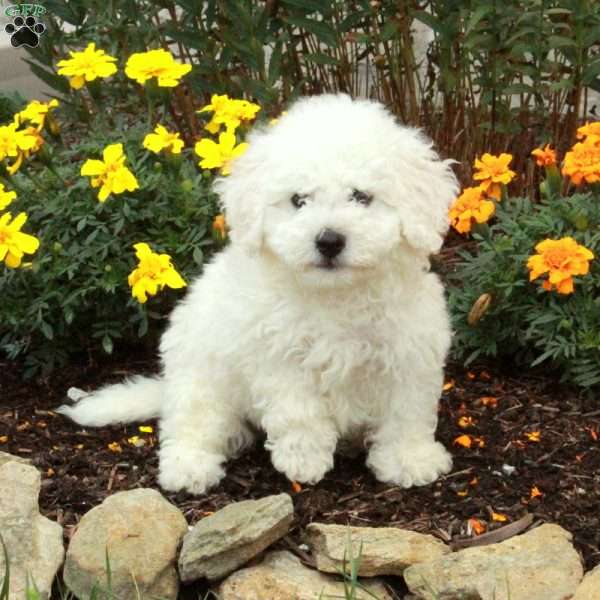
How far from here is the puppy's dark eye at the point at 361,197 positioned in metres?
3.39

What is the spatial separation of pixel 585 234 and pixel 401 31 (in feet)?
5.93

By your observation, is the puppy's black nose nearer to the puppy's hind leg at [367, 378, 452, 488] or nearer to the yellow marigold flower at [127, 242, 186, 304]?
the puppy's hind leg at [367, 378, 452, 488]

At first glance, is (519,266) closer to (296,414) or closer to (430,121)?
(296,414)

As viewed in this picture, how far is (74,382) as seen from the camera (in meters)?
4.68

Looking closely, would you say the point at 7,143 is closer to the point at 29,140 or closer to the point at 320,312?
the point at 29,140

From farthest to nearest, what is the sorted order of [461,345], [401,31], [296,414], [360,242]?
[401,31] → [461,345] → [296,414] → [360,242]

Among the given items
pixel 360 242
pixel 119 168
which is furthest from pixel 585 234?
pixel 119 168

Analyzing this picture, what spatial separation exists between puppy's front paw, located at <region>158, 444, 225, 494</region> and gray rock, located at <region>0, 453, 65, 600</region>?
1.45ft

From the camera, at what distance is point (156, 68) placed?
442 centimetres

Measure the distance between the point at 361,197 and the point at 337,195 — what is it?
0.08 meters

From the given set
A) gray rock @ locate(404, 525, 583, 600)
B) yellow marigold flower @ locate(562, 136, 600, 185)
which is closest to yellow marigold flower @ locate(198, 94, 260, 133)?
yellow marigold flower @ locate(562, 136, 600, 185)

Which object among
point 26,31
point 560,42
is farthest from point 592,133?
point 26,31

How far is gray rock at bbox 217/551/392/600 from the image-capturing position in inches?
126

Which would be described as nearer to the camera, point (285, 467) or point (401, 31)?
point (285, 467)
